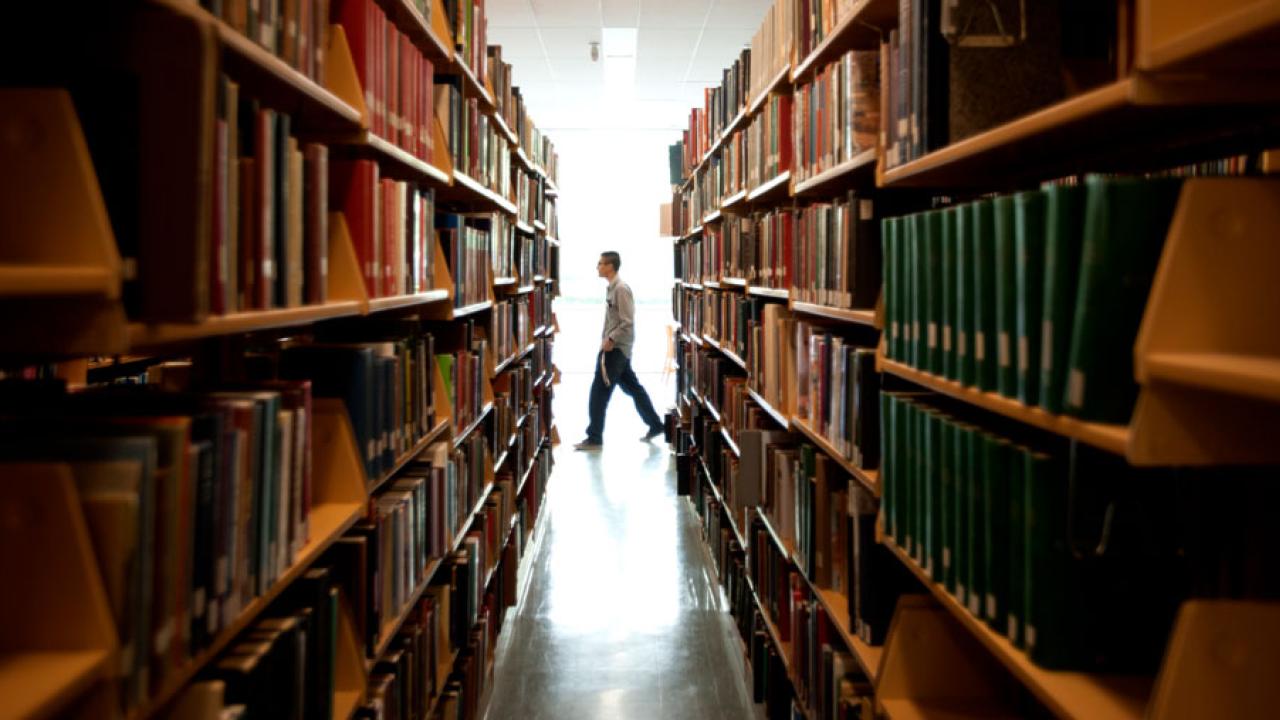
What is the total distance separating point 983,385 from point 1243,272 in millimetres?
462

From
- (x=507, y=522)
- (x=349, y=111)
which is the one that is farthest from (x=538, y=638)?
(x=349, y=111)

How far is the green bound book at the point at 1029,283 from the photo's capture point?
1.13 m

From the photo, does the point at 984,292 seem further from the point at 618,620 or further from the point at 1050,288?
the point at 618,620

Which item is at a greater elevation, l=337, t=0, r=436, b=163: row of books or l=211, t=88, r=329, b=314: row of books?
l=337, t=0, r=436, b=163: row of books

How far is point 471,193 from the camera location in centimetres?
340

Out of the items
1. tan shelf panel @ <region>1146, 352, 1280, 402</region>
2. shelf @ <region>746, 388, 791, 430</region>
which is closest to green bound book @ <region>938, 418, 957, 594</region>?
tan shelf panel @ <region>1146, 352, 1280, 402</region>

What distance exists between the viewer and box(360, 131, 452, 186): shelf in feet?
5.75

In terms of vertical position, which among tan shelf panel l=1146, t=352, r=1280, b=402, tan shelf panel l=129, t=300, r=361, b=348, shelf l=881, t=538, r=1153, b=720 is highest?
tan shelf panel l=129, t=300, r=361, b=348

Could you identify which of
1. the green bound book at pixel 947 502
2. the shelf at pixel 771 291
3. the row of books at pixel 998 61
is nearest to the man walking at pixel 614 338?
the shelf at pixel 771 291

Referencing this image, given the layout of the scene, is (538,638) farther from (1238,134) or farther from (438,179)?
(1238,134)

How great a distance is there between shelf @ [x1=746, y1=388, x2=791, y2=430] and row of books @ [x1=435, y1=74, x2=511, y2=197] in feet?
4.07

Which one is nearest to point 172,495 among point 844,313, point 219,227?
point 219,227

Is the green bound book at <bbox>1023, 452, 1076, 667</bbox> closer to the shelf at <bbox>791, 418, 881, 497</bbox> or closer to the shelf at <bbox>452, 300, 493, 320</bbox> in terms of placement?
the shelf at <bbox>791, 418, 881, 497</bbox>

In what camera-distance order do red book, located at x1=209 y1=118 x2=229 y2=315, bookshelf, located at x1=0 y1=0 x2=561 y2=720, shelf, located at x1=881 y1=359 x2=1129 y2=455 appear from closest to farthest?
bookshelf, located at x1=0 y1=0 x2=561 y2=720 < shelf, located at x1=881 y1=359 x2=1129 y2=455 < red book, located at x1=209 y1=118 x2=229 y2=315
